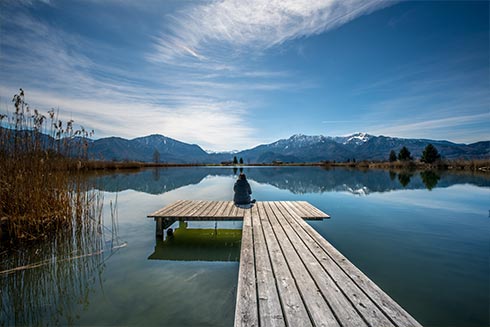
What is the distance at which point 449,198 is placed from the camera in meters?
12.3

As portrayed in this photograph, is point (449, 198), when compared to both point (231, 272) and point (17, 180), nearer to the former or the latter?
point (231, 272)

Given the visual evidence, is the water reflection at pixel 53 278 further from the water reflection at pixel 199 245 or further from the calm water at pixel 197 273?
the water reflection at pixel 199 245

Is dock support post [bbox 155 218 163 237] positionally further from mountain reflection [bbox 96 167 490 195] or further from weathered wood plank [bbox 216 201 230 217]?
mountain reflection [bbox 96 167 490 195]

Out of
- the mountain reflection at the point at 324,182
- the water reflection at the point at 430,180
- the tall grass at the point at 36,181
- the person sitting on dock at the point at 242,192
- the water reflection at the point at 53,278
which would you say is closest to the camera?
the water reflection at the point at 53,278

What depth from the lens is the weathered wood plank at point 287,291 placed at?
2.02 metres

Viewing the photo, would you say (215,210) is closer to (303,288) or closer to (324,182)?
(303,288)

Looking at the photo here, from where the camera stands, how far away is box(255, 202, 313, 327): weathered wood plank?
202 centimetres

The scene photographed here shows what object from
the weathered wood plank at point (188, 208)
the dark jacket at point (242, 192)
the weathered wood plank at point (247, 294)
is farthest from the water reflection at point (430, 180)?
the weathered wood plank at point (247, 294)

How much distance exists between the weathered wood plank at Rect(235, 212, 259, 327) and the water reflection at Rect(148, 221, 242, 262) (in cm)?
171

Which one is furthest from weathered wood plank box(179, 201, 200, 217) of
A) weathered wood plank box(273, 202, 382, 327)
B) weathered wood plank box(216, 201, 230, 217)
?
weathered wood plank box(273, 202, 382, 327)

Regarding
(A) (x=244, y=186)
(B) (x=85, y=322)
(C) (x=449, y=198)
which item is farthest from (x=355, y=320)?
(C) (x=449, y=198)

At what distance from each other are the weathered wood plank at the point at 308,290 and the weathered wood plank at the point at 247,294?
1.69ft

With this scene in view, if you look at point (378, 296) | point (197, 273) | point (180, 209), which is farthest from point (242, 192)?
point (378, 296)

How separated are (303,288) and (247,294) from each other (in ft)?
2.11
